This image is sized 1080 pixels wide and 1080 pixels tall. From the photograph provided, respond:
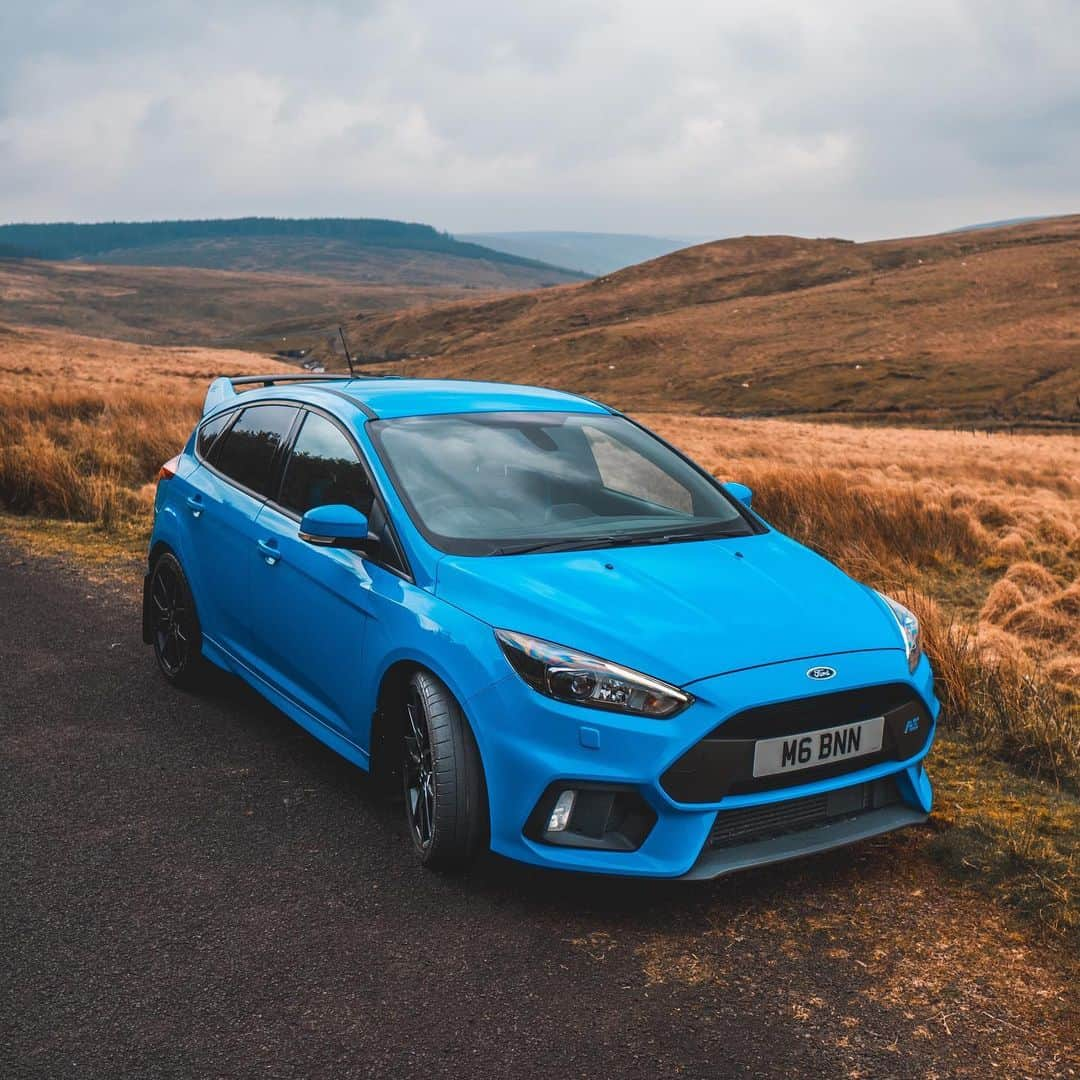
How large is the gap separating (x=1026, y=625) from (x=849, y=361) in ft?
242

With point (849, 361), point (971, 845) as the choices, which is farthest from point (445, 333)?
point (971, 845)

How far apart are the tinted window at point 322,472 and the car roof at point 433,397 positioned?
16cm

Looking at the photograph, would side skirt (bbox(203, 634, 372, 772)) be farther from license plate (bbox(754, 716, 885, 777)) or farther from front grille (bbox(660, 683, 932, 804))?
license plate (bbox(754, 716, 885, 777))

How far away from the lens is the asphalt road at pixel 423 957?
9.96 ft

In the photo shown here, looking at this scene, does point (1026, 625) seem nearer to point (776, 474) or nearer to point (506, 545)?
point (776, 474)

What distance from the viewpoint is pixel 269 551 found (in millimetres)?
4984

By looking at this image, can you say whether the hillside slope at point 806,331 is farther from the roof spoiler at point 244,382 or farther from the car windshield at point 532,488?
the car windshield at point 532,488

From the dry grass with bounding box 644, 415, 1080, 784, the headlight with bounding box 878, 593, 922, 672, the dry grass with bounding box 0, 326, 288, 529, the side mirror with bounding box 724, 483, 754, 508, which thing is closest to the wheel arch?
the headlight with bounding box 878, 593, 922, 672

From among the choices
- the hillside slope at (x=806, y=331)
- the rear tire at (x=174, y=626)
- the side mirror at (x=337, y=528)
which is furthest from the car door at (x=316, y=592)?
the hillside slope at (x=806, y=331)

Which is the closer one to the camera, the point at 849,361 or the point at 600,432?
the point at 600,432

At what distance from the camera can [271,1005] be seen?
10.6 ft

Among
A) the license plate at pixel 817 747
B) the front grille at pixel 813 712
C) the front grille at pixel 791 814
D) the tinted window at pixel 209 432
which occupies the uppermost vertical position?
the tinted window at pixel 209 432

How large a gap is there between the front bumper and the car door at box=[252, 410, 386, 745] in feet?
2.79

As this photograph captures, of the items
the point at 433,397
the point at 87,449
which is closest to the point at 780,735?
the point at 433,397
